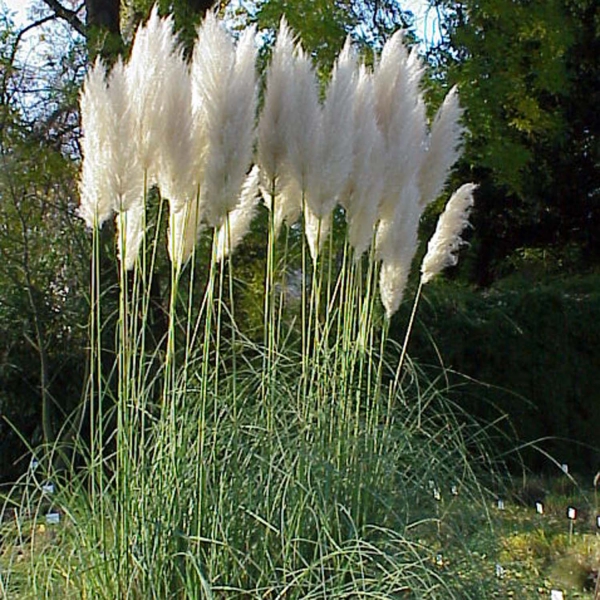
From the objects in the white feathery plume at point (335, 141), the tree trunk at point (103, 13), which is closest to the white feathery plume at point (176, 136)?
the white feathery plume at point (335, 141)

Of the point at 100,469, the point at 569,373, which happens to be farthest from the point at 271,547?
the point at 569,373

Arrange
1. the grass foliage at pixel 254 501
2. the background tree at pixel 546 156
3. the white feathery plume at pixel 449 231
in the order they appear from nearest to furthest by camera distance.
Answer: the grass foliage at pixel 254 501, the white feathery plume at pixel 449 231, the background tree at pixel 546 156

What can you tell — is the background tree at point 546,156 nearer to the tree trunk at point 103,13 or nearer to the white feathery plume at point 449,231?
the tree trunk at point 103,13

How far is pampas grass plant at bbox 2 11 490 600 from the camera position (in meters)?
2.35

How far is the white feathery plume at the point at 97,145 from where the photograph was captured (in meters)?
2.45

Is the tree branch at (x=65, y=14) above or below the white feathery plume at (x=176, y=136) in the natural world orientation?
above

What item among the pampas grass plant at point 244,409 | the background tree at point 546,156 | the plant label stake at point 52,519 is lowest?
the plant label stake at point 52,519

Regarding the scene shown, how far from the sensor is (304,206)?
2781mm

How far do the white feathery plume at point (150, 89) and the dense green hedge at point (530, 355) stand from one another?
4.27m

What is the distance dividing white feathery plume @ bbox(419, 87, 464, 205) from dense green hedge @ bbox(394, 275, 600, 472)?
349 cm

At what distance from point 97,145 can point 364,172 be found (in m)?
0.79

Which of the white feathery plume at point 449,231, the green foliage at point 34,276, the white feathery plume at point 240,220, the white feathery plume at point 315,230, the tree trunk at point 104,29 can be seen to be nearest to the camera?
the white feathery plume at point 240,220

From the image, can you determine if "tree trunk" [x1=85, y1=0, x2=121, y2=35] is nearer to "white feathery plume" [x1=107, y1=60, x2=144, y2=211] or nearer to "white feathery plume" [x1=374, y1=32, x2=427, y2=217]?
"white feathery plume" [x1=374, y1=32, x2=427, y2=217]

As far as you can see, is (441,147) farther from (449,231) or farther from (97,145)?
(97,145)
